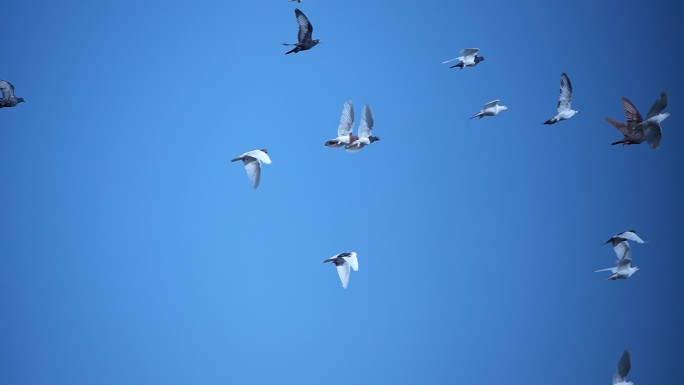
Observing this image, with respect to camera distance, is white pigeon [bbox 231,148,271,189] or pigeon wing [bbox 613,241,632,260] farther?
pigeon wing [bbox 613,241,632,260]

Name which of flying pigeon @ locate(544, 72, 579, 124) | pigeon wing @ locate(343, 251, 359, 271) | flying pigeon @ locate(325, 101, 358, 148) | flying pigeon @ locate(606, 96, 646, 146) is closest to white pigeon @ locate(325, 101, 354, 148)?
flying pigeon @ locate(325, 101, 358, 148)

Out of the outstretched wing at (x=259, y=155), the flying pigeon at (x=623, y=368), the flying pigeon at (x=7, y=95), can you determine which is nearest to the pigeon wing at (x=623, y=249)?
the flying pigeon at (x=623, y=368)

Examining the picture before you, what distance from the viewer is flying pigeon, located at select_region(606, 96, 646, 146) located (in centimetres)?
2098

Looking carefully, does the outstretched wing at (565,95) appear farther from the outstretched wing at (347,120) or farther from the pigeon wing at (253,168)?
the pigeon wing at (253,168)

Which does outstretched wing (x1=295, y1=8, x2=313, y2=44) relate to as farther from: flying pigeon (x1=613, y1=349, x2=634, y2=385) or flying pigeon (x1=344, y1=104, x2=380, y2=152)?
flying pigeon (x1=613, y1=349, x2=634, y2=385)

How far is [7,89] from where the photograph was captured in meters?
22.0

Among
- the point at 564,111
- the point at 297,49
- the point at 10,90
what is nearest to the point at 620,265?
the point at 564,111

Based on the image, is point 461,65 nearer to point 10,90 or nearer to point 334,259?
point 334,259

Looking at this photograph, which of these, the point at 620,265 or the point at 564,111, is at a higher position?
the point at 564,111

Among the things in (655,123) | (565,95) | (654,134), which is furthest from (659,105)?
(565,95)

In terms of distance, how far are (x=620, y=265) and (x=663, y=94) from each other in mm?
5457

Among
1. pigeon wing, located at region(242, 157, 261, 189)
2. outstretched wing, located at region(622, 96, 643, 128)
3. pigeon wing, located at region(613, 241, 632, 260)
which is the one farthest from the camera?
pigeon wing, located at region(613, 241, 632, 260)

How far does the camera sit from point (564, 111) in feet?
75.5

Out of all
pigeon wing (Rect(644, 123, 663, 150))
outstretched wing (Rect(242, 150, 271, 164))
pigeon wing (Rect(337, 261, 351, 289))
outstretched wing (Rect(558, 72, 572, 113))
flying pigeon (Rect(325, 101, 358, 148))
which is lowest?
pigeon wing (Rect(337, 261, 351, 289))
